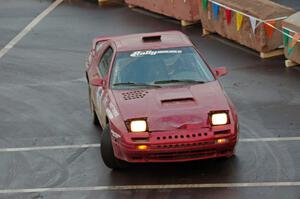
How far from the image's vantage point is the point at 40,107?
1432cm

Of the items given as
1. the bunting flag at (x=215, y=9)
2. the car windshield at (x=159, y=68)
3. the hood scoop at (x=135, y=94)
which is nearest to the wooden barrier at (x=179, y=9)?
the bunting flag at (x=215, y=9)

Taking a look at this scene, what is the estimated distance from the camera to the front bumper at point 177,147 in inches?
378

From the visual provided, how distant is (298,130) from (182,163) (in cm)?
238

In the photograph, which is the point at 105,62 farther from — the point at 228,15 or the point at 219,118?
the point at 228,15

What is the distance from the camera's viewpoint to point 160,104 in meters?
10.2

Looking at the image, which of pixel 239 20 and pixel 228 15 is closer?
pixel 239 20

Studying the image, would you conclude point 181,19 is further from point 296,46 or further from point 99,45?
point 99,45

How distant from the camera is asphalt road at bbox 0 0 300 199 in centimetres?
1002

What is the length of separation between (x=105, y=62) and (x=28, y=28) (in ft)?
35.8

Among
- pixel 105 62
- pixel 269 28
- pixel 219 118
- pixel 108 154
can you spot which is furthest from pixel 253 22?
pixel 108 154

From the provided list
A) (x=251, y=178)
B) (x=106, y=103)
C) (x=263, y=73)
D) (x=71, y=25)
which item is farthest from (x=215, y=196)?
(x=71, y=25)

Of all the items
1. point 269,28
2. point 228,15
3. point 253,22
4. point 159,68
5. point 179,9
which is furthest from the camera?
point 179,9

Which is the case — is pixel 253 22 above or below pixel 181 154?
below

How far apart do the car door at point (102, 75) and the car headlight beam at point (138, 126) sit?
1.20 m
